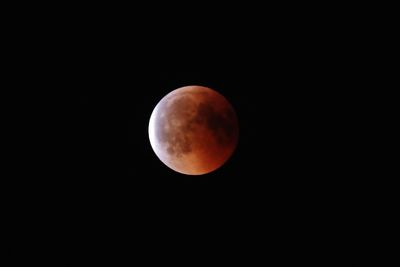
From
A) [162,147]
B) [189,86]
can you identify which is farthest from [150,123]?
[189,86]

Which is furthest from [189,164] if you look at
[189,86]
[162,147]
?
[189,86]

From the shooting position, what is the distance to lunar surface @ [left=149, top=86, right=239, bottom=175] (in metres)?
4.95

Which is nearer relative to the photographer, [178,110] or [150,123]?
[178,110]

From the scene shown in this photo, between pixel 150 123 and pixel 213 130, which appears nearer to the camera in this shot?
pixel 213 130

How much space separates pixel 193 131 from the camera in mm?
4918

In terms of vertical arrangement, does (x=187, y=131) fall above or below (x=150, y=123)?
below

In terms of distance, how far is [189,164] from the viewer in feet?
16.8

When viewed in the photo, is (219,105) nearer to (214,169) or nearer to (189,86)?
(189,86)

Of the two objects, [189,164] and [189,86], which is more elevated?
[189,86]

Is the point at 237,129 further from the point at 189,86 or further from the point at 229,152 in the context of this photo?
the point at 189,86

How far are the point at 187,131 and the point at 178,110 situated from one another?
347mm

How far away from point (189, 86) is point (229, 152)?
1208 millimetres

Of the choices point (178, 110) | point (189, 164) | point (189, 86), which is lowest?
point (189, 164)

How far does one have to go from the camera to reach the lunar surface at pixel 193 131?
4.95 m
